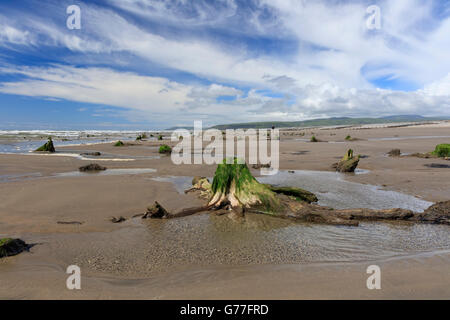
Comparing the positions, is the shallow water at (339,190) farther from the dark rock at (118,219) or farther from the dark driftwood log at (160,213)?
the dark rock at (118,219)

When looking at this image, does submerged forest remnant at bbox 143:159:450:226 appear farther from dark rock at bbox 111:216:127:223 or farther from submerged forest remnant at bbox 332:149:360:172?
submerged forest remnant at bbox 332:149:360:172

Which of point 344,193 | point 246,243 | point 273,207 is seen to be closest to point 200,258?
point 246,243

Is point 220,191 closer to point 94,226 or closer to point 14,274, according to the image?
point 94,226

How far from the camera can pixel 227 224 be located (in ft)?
19.3

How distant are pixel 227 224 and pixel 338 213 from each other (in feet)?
8.32

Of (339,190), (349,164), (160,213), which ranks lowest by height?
(160,213)

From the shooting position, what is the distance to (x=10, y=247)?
168 inches

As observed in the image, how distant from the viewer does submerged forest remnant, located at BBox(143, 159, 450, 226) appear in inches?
230

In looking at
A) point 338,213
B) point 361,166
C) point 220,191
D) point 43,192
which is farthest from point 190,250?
point 361,166

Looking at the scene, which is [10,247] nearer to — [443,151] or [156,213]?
[156,213]

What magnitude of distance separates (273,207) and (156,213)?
2.86 meters

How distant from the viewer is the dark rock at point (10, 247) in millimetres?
4168

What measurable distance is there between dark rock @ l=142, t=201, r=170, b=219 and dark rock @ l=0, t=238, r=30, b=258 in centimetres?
243

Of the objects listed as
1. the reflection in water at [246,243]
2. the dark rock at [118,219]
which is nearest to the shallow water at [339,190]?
the reflection in water at [246,243]
